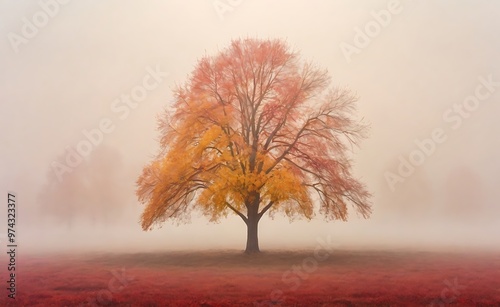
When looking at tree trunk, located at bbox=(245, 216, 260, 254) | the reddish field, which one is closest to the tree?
tree trunk, located at bbox=(245, 216, 260, 254)

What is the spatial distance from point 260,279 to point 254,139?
3.10 m

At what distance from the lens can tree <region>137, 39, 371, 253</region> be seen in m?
9.72

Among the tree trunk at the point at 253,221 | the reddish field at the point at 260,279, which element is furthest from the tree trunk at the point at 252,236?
the reddish field at the point at 260,279

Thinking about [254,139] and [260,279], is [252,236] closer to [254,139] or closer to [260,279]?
[260,279]

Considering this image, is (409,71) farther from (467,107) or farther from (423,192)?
(423,192)

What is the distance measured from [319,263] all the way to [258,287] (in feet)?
5.01

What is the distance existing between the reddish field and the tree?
96 cm

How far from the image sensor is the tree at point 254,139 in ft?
31.9

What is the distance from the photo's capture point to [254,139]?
9977mm

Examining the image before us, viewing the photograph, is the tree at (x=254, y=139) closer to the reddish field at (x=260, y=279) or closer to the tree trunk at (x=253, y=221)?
the tree trunk at (x=253, y=221)

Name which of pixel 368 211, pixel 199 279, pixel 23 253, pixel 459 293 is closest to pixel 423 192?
pixel 368 211

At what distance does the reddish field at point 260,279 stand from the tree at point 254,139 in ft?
3.14

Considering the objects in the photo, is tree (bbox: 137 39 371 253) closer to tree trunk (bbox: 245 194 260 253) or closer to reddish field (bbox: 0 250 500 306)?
tree trunk (bbox: 245 194 260 253)

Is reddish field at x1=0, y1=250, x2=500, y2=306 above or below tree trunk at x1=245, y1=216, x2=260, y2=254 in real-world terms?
below
